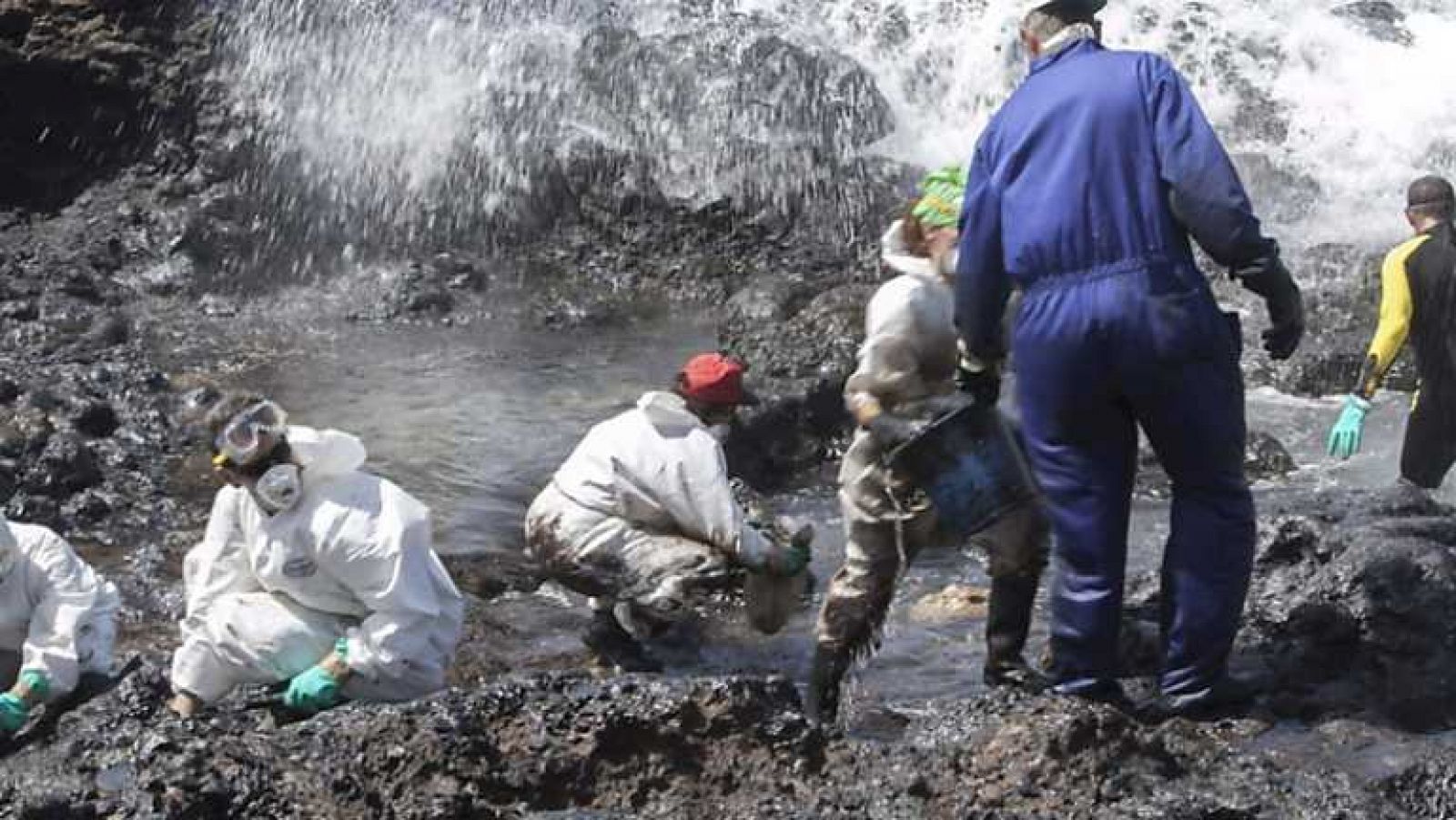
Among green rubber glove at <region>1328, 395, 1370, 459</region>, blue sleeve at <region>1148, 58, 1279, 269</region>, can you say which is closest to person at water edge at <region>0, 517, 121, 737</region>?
blue sleeve at <region>1148, 58, 1279, 269</region>

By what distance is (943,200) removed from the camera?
6.06m

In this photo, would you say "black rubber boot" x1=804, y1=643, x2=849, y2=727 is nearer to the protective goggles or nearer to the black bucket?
the black bucket

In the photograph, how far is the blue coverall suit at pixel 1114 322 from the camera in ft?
16.9

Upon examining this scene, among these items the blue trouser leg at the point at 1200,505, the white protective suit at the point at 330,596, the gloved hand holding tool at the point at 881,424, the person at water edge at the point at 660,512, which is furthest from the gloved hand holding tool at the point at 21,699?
the blue trouser leg at the point at 1200,505

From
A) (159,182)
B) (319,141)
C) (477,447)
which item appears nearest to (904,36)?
(319,141)

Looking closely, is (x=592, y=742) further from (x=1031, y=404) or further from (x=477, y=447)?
(x=477, y=447)

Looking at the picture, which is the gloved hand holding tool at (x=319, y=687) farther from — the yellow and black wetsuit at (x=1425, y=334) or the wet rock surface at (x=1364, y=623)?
the yellow and black wetsuit at (x=1425, y=334)

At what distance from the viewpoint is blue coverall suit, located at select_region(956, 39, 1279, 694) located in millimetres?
5141

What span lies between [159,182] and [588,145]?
2989 mm

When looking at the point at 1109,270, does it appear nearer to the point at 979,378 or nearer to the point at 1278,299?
the point at 1278,299

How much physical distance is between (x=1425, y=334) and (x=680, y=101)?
333 inches

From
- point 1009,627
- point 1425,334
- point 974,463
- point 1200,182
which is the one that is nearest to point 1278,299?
point 1200,182

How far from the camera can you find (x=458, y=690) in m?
5.07

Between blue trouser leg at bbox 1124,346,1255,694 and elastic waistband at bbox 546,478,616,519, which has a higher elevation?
blue trouser leg at bbox 1124,346,1255,694
